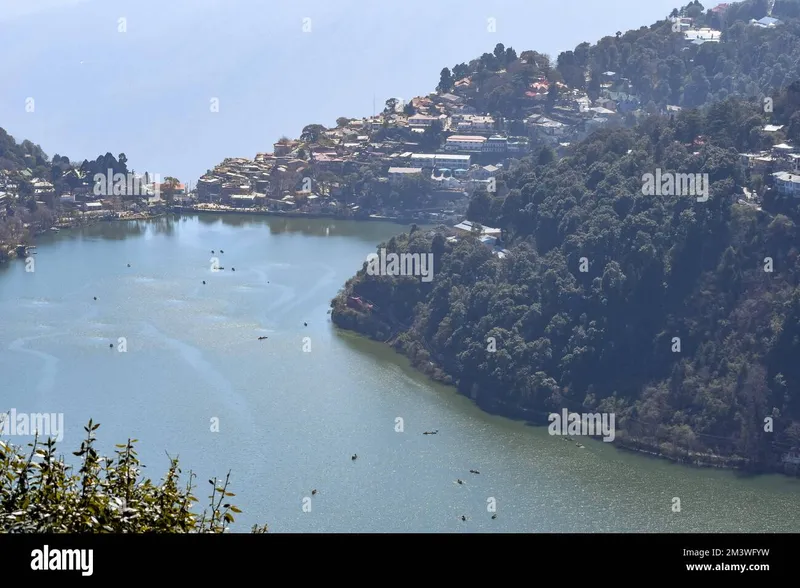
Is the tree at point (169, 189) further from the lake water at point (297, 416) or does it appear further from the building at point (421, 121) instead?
the lake water at point (297, 416)

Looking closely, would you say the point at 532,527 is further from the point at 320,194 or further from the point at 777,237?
the point at 320,194

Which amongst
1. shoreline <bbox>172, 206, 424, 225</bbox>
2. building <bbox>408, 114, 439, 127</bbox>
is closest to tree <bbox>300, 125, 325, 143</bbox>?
building <bbox>408, 114, 439, 127</bbox>

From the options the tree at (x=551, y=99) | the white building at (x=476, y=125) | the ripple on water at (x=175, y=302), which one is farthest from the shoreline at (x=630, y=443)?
the tree at (x=551, y=99)

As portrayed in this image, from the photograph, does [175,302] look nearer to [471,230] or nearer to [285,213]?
[471,230]

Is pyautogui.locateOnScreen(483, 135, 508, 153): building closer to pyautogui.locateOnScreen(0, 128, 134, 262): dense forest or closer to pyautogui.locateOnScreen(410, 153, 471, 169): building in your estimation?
pyautogui.locateOnScreen(410, 153, 471, 169): building

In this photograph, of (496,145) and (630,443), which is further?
(496,145)

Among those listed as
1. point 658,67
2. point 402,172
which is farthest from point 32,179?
point 658,67
